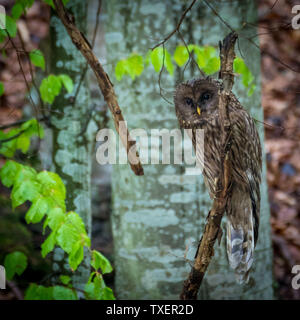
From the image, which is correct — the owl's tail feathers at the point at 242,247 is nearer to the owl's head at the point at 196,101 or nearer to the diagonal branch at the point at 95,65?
the owl's head at the point at 196,101

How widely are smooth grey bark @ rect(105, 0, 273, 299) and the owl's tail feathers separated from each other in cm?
37

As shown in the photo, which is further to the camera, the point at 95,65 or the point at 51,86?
the point at 51,86

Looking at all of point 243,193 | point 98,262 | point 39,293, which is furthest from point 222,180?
point 39,293

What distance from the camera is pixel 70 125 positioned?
185 centimetres

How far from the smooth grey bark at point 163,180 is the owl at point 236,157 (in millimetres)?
352

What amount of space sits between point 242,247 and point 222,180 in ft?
1.42

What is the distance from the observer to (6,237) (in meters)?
2.43

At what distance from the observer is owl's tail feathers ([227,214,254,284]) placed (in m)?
1.38

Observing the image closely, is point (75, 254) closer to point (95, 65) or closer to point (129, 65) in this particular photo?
point (95, 65)

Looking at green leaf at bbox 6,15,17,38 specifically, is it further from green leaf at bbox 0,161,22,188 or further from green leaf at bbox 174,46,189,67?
green leaf at bbox 174,46,189,67

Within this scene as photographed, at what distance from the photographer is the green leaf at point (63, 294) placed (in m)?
1.26

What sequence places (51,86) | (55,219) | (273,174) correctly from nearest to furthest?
1. (55,219)
2. (51,86)
3. (273,174)

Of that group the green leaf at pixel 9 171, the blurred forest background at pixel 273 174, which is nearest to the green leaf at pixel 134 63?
the green leaf at pixel 9 171

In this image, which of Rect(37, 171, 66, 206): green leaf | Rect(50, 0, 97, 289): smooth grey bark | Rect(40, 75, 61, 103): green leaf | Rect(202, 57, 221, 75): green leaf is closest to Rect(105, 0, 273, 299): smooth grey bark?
Rect(50, 0, 97, 289): smooth grey bark
